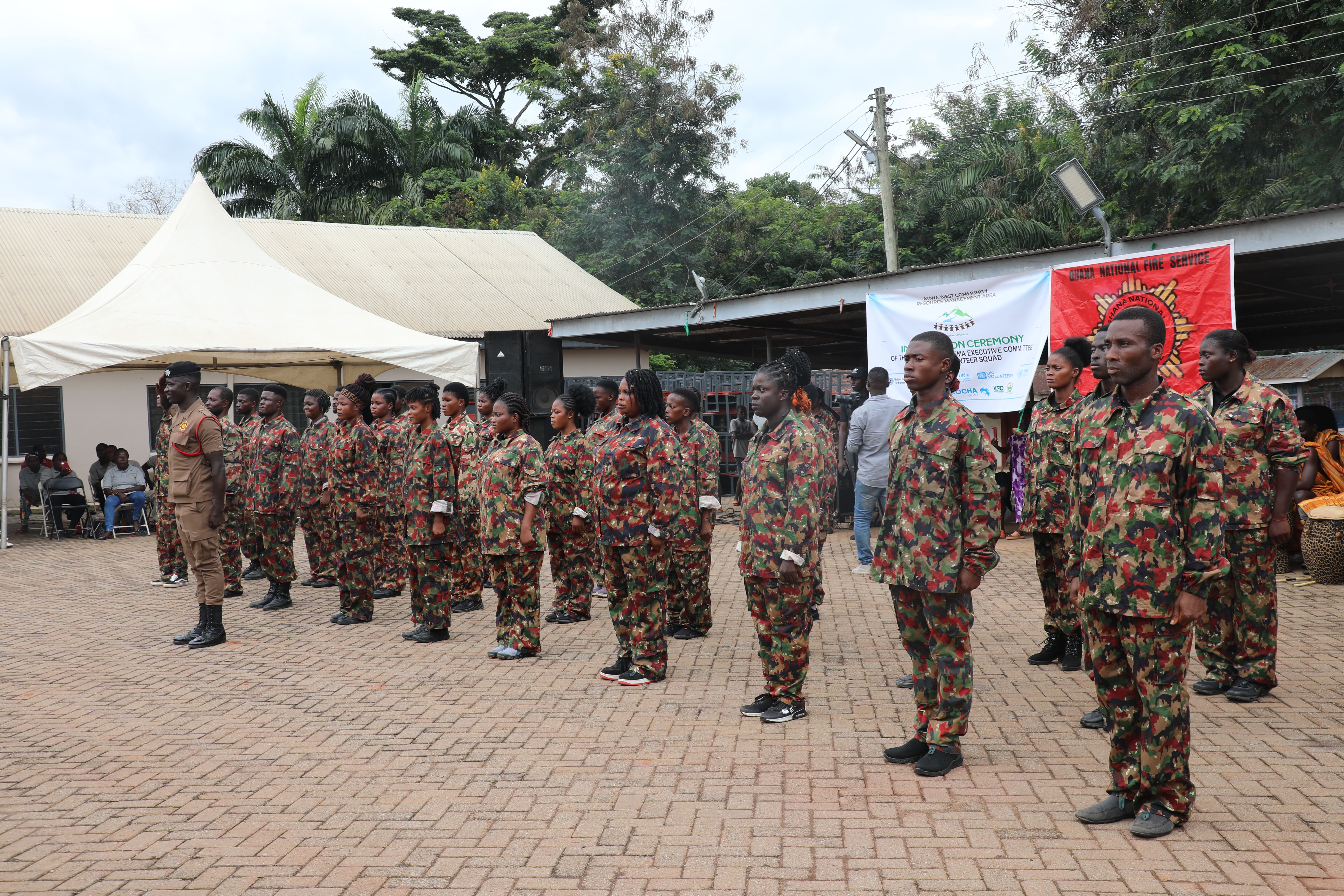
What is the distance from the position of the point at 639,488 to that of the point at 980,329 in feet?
20.1

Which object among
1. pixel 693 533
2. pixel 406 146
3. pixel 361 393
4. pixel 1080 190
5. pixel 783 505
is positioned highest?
pixel 406 146

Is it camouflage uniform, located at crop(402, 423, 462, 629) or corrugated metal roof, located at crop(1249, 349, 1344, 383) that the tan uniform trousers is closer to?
camouflage uniform, located at crop(402, 423, 462, 629)

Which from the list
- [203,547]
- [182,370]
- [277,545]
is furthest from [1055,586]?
[277,545]

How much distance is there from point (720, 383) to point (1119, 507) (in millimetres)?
13893

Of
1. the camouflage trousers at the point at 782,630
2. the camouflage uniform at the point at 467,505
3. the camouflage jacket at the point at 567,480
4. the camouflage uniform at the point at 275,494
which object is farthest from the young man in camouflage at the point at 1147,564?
the camouflage uniform at the point at 275,494

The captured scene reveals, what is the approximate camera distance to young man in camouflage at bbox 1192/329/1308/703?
5145 mm

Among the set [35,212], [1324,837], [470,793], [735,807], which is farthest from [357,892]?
[35,212]

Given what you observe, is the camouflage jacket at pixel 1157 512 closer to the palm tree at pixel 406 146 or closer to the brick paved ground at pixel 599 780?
the brick paved ground at pixel 599 780

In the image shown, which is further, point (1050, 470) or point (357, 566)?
point (357, 566)

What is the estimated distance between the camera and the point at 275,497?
9.03 metres

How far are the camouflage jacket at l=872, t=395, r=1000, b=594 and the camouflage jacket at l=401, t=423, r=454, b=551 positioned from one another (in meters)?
Result: 3.69

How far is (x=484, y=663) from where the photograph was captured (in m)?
6.62

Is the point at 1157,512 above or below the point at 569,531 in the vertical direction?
above

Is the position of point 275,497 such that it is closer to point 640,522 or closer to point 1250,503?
point 640,522
